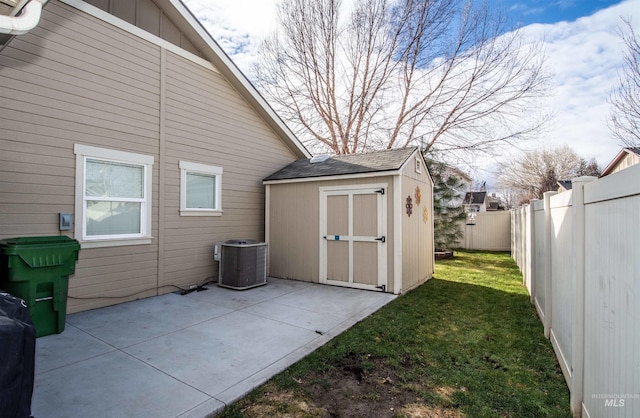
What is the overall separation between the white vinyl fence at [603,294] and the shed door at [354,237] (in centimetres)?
329

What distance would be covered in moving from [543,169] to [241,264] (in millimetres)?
29685

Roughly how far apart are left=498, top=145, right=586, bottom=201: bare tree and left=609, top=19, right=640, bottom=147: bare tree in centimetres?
1735

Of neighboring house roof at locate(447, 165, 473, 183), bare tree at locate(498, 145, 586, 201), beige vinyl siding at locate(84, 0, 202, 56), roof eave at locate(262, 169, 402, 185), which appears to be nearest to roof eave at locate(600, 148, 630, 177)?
neighboring house roof at locate(447, 165, 473, 183)

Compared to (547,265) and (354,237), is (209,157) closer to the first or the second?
(354,237)

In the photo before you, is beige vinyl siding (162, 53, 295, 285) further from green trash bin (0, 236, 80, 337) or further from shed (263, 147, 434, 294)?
green trash bin (0, 236, 80, 337)

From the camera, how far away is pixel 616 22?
27.5ft

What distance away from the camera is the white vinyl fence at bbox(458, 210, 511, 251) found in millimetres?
13930

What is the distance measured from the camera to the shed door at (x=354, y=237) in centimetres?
629

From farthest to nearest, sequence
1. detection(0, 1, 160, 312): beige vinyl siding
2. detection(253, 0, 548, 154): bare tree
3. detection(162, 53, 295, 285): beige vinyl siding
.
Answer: detection(253, 0, 548, 154): bare tree → detection(162, 53, 295, 285): beige vinyl siding → detection(0, 1, 160, 312): beige vinyl siding

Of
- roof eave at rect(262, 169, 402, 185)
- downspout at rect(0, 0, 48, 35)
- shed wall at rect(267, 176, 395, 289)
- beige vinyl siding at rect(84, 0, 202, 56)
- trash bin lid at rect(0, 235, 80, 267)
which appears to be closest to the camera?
downspout at rect(0, 0, 48, 35)

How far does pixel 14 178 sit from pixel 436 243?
1192 cm

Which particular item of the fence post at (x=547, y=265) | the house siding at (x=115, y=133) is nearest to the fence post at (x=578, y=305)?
the fence post at (x=547, y=265)

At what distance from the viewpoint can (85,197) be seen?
16.3 feet

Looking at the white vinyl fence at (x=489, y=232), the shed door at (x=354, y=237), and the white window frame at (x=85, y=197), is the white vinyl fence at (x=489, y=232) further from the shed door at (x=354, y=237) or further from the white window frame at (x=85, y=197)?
the white window frame at (x=85, y=197)
